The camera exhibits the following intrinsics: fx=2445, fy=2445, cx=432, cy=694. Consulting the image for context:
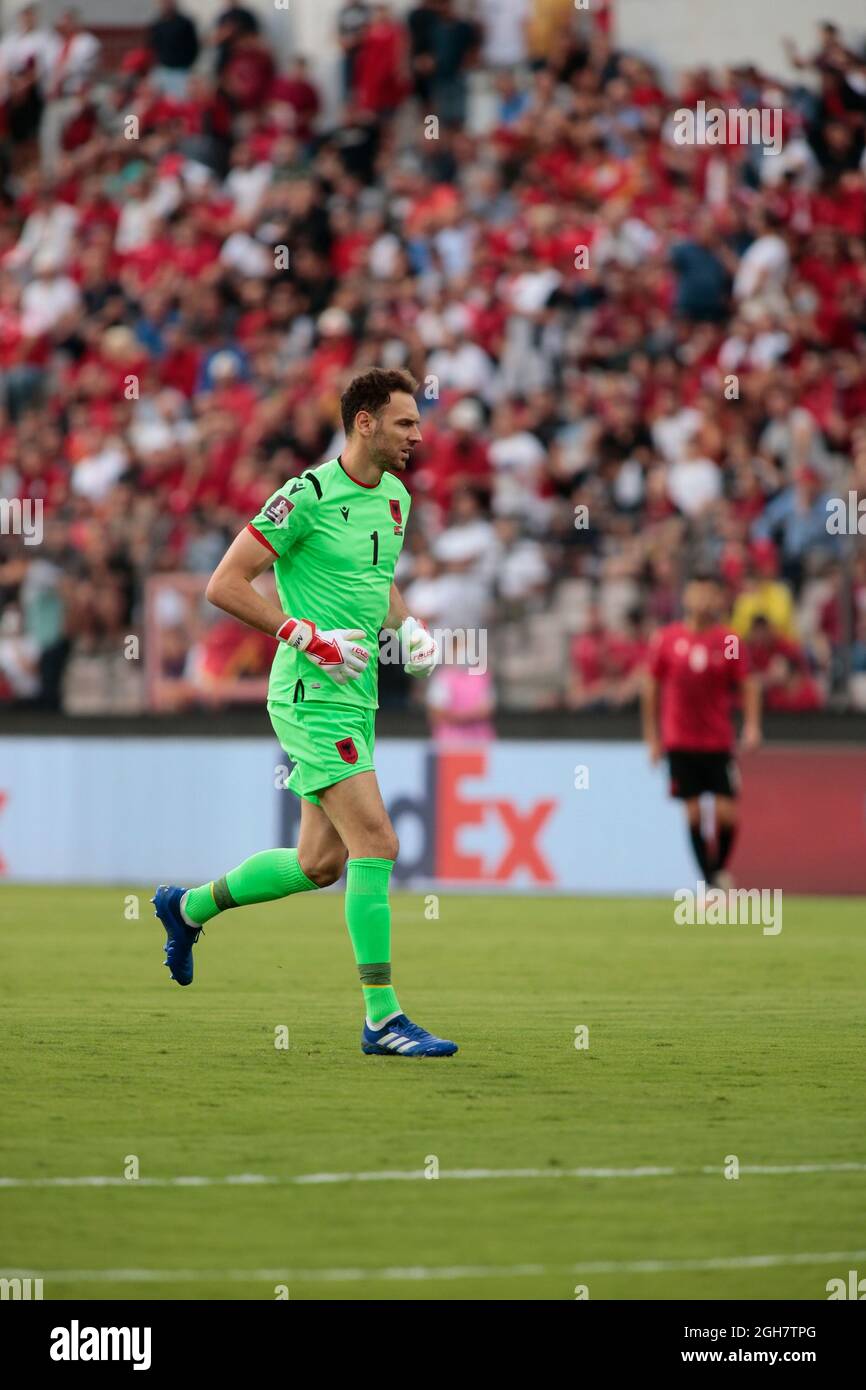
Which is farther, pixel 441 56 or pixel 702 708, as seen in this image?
pixel 441 56

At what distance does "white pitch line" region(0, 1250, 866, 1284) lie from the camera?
229 inches

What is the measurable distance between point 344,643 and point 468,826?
10.6 m

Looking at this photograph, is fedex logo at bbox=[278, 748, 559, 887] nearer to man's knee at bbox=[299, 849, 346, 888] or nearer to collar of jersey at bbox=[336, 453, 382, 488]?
man's knee at bbox=[299, 849, 346, 888]

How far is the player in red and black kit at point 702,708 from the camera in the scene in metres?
17.2

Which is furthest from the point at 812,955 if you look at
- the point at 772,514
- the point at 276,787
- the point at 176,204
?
the point at 176,204

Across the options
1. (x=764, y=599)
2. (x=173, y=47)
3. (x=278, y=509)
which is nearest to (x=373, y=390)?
(x=278, y=509)

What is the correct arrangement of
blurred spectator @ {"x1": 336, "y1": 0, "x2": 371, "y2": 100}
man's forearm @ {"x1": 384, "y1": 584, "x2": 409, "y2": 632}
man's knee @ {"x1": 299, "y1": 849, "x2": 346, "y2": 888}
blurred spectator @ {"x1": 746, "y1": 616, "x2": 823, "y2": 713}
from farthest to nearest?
blurred spectator @ {"x1": 336, "y1": 0, "x2": 371, "y2": 100}, blurred spectator @ {"x1": 746, "y1": 616, "x2": 823, "y2": 713}, man's forearm @ {"x1": 384, "y1": 584, "x2": 409, "y2": 632}, man's knee @ {"x1": 299, "y1": 849, "x2": 346, "y2": 888}

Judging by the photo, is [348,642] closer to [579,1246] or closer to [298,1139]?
[298,1139]

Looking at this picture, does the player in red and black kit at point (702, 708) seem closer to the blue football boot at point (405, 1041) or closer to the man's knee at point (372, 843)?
the blue football boot at point (405, 1041)

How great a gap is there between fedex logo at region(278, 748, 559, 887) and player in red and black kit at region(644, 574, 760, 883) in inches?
90.7

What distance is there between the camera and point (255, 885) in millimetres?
9688

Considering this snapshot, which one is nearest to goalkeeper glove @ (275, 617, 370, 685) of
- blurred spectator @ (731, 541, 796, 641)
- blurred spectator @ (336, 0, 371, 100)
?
blurred spectator @ (731, 541, 796, 641)

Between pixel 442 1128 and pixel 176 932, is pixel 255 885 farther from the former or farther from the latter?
pixel 442 1128

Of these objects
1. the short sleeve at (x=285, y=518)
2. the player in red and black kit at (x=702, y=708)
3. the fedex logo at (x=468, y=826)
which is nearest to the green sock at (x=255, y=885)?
the short sleeve at (x=285, y=518)
